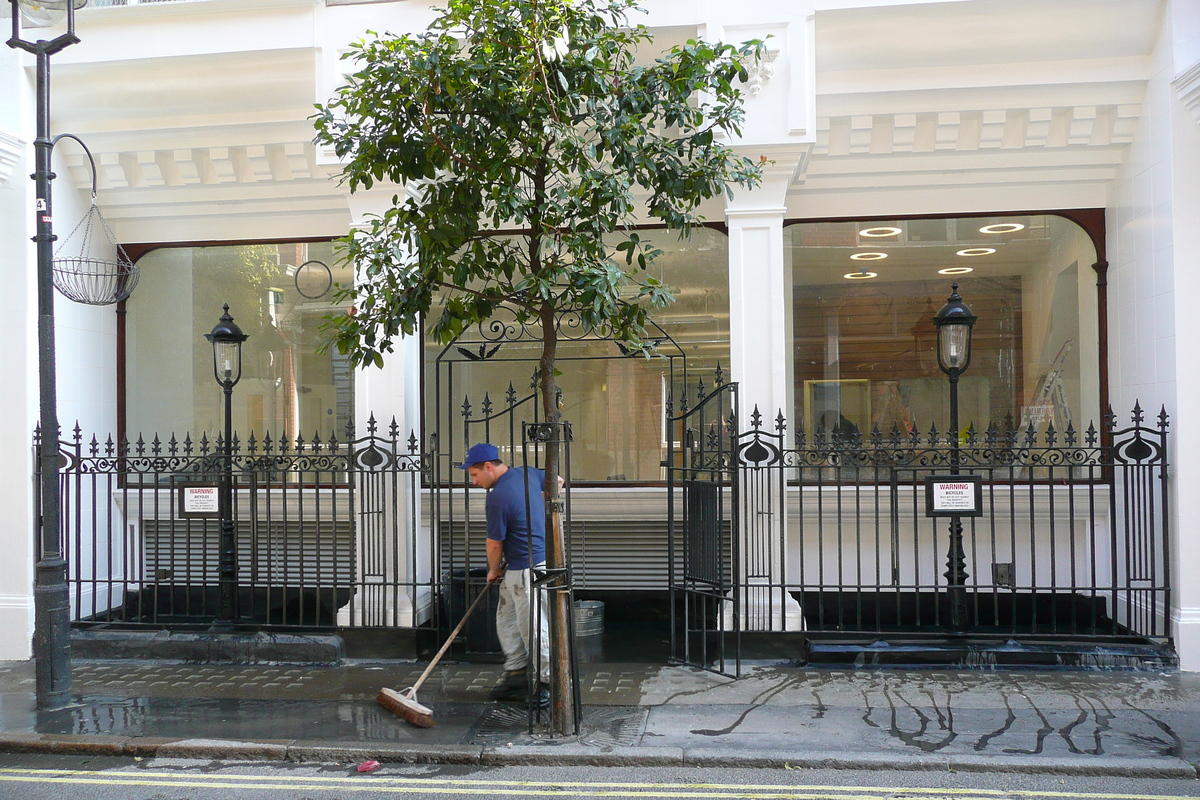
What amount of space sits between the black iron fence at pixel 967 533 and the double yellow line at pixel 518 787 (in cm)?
250

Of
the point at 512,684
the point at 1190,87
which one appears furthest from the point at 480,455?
the point at 1190,87

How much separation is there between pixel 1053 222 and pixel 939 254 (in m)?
1.11

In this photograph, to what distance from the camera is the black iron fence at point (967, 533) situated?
25.8ft

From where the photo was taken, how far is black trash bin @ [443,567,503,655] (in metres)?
8.32

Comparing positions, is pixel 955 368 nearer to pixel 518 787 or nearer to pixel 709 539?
pixel 709 539

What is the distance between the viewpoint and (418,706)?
6.48 metres

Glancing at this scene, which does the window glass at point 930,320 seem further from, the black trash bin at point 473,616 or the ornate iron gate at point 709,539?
the black trash bin at point 473,616

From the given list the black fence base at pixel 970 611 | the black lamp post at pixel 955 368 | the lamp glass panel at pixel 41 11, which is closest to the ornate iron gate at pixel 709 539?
the black fence base at pixel 970 611

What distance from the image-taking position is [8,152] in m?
8.55

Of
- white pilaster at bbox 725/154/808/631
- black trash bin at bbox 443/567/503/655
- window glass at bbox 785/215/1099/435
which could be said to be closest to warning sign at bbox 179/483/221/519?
black trash bin at bbox 443/567/503/655

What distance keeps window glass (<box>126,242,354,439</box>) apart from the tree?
3844 millimetres

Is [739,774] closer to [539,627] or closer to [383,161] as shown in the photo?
[539,627]

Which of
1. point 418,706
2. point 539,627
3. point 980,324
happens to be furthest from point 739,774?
point 980,324

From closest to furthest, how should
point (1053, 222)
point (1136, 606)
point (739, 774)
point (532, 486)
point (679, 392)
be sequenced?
point (739, 774)
point (532, 486)
point (1136, 606)
point (1053, 222)
point (679, 392)
